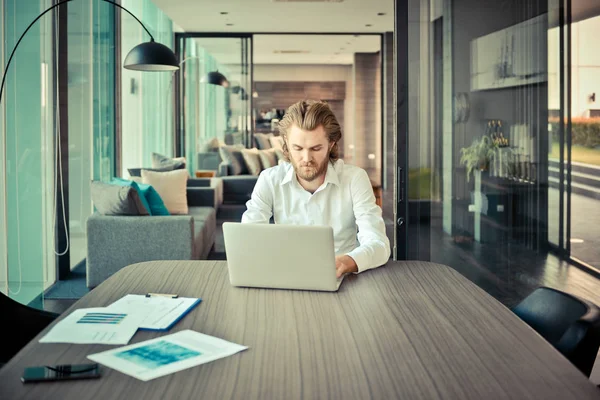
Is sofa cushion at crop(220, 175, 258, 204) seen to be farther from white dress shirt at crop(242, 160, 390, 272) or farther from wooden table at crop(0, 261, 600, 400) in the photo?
wooden table at crop(0, 261, 600, 400)

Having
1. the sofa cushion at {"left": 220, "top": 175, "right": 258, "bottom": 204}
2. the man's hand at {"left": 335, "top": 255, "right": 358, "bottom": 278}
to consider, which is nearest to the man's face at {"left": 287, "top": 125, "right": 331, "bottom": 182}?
the man's hand at {"left": 335, "top": 255, "right": 358, "bottom": 278}

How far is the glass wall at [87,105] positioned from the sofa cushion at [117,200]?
0.47 meters

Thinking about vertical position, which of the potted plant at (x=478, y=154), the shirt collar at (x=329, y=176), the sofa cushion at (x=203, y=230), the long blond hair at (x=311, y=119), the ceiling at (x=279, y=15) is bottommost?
the sofa cushion at (x=203, y=230)

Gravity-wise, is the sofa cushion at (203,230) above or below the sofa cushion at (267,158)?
below

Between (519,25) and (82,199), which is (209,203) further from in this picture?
(519,25)

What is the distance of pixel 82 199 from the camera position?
5.70 metres

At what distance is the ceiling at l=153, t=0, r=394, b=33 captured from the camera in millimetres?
7980

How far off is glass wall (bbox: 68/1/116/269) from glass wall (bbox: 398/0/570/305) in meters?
2.70

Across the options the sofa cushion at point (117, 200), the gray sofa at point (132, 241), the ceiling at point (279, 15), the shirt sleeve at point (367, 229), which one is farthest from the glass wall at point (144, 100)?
the shirt sleeve at point (367, 229)

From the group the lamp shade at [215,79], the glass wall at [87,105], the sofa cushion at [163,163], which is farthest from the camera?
the lamp shade at [215,79]

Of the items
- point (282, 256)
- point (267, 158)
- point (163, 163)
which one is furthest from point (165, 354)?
point (267, 158)

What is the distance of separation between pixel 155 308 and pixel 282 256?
1.32 feet

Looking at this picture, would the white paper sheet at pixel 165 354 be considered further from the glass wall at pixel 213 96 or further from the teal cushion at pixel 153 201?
the glass wall at pixel 213 96

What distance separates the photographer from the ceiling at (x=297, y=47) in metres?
10.4
